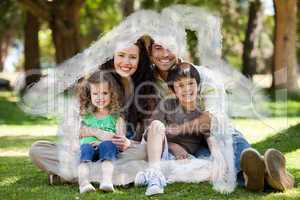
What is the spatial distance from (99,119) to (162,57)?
80 centimetres

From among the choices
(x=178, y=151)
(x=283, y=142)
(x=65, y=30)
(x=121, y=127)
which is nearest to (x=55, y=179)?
(x=121, y=127)

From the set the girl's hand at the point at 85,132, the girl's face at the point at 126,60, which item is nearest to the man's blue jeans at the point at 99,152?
the girl's hand at the point at 85,132

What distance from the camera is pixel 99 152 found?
5094 mm

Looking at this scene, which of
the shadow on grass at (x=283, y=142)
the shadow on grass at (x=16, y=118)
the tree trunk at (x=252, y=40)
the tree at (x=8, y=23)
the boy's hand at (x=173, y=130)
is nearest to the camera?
the boy's hand at (x=173, y=130)

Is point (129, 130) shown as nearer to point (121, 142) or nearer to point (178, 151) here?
point (121, 142)

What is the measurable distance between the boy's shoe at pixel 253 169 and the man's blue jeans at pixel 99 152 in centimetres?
105

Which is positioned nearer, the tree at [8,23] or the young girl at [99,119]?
the young girl at [99,119]

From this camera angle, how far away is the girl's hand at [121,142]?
5.22m

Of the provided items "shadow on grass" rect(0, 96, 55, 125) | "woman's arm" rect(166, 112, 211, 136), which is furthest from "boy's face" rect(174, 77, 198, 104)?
"shadow on grass" rect(0, 96, 55, 125)

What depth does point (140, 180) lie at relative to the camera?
515cm

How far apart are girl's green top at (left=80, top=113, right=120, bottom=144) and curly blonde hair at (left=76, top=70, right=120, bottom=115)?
0.05 m

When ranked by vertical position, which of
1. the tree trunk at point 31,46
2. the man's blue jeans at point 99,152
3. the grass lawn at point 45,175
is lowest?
the grass lawn at point 45,175

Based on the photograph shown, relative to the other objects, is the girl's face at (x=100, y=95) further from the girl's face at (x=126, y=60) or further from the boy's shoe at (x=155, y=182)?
the boy's shoe at (x=155, y=182)

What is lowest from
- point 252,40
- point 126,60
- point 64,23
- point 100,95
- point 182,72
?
point 100,95
